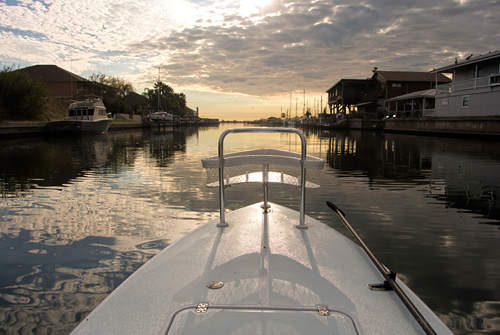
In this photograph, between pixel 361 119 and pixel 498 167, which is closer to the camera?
pixel 498 167

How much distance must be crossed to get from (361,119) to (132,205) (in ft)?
149

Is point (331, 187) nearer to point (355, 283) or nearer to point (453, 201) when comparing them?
point (453, 201)

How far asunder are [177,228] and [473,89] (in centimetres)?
3035

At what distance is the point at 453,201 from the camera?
7332mm

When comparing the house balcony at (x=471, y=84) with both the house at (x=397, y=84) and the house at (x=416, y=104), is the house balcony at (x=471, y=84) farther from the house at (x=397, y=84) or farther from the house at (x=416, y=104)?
the house at (x=397, y=84)

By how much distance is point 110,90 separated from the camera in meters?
67.3

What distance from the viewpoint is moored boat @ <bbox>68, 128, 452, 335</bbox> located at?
1678mm

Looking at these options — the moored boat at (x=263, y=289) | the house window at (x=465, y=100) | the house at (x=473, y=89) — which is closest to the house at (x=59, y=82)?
the house at (x=473, y=89)

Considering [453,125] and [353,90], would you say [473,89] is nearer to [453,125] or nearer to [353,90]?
[453,125]

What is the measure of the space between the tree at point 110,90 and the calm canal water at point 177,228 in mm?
56927

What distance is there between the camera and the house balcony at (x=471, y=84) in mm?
25328

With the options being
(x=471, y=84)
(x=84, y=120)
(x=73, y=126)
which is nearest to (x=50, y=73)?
(x=84, y=120)

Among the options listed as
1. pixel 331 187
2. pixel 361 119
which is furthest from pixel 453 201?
pixel 361 119

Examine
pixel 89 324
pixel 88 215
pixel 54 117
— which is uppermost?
→ pixel 54 117
